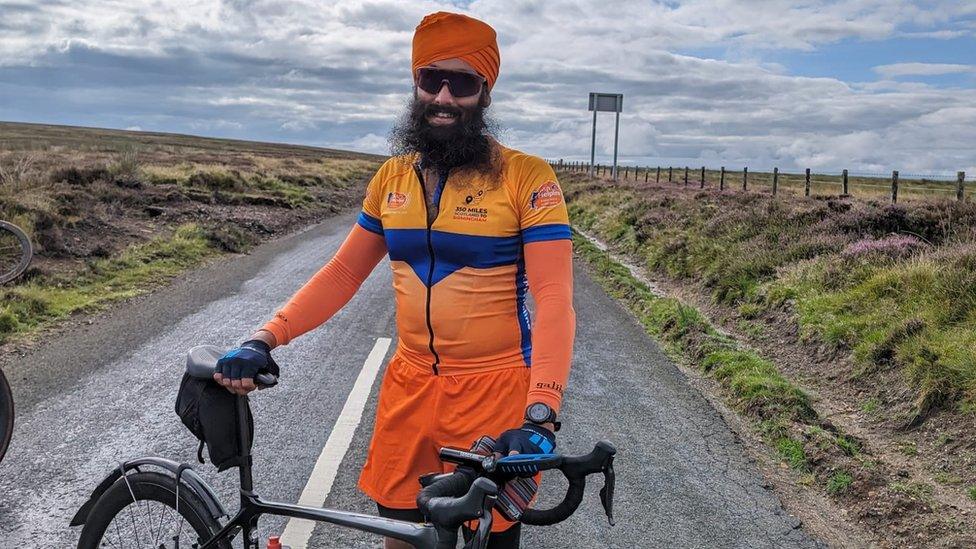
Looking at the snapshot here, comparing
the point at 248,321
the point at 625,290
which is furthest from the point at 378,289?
the point at 625,290

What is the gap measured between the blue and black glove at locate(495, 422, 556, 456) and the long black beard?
2.63ft

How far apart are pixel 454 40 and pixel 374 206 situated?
0.58 metres

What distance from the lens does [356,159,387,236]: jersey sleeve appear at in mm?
2580

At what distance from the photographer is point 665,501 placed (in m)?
4.62

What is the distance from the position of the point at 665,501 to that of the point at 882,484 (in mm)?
1423

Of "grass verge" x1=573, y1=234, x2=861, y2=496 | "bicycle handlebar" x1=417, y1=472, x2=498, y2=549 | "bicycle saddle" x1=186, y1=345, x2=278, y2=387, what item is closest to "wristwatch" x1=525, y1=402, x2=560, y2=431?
"bicycle handlebar" x1=417, y1=472, x2=498, y2=549

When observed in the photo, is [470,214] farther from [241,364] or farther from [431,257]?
[241,364]

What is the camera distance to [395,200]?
2.48 meters

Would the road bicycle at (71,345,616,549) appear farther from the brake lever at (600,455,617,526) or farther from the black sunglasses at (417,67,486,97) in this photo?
the black sunglasses at (417,67,486,97)

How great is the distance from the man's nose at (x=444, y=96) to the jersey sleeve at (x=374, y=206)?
0.29m

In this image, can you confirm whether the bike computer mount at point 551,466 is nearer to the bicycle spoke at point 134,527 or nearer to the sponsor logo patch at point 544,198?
the sponsor logo patch at point 544,198

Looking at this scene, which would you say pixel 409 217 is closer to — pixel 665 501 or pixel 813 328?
pixel 665 501

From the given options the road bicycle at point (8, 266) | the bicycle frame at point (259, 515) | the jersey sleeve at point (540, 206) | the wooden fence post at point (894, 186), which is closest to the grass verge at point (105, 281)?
the road bicycle at point (8, 266)

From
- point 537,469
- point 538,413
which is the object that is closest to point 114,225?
point 538,413
